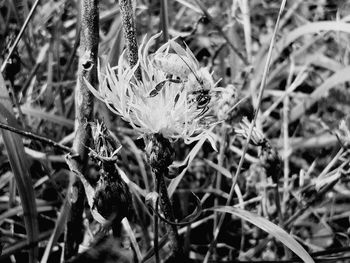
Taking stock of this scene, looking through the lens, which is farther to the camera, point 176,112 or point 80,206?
point 80,206

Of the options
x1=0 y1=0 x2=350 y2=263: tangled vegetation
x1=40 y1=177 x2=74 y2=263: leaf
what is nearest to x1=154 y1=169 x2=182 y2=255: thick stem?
x1=0 y1=0 x2=350 y2=263: tangled vegetation

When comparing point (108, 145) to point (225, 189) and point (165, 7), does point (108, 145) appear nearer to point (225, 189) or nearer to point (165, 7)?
point (165, 7)

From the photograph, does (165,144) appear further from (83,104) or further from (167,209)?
(83,104)

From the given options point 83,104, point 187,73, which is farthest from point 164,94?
point 83,104

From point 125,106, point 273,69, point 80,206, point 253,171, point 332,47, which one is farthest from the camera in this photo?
point 332,47

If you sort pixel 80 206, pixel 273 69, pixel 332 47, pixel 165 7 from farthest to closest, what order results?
pixel 332 47 < pixel 273 69 < pixel 165 7 < pixel 80 206

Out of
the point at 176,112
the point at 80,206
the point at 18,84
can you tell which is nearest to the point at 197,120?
the point at 176,112
